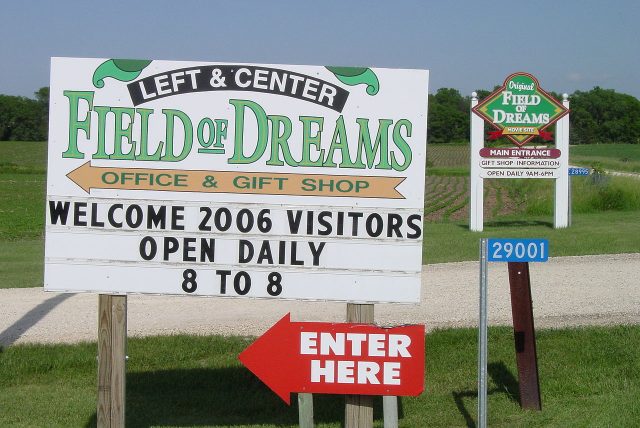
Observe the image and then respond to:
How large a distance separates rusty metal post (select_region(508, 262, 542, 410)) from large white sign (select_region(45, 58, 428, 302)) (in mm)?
1402

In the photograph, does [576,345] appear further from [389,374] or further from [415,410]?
[389,374]

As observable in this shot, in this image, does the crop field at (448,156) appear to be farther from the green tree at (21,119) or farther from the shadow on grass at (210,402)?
the shadow on grass at (210,402)

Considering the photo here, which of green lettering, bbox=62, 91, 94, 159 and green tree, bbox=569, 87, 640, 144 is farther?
green tree, bbox=569, 87, 640, 144

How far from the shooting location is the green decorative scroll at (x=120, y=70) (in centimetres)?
568

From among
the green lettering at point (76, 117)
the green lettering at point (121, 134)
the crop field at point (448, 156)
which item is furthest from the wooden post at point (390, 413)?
the crop field at point (448, 156)

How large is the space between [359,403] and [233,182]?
5.20 ft

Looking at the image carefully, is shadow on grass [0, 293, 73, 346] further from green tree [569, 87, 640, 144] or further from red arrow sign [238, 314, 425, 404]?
green tree [569, 87, 640, 144]

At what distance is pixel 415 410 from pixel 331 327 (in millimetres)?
1724

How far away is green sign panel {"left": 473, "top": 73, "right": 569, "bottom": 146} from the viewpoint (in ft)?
60.3

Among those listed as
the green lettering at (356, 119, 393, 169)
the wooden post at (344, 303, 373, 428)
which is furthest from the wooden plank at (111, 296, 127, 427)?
the green lettering at (356, 119, 393, 169)

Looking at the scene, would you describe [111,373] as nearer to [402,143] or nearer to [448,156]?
[402,143]

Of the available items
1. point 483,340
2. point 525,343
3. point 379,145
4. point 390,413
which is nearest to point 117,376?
point 390,413

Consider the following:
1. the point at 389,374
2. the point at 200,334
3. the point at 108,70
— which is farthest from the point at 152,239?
the point at 200,334

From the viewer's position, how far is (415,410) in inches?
275
